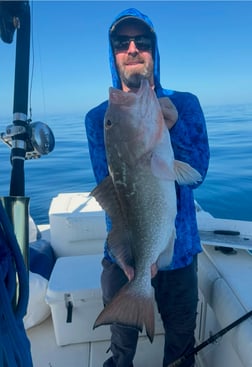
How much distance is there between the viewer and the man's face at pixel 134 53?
Answer: 1786mm

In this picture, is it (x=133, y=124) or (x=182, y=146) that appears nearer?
(x=133, y=124)

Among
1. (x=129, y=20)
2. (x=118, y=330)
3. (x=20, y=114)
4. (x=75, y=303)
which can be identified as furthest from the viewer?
(x=75, y=303)

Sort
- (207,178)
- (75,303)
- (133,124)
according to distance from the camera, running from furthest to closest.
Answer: (207,178) < (75,303) < (133,124)

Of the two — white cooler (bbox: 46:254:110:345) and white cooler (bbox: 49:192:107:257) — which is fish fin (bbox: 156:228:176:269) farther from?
white cooler (bbox: 49:192:107:257)

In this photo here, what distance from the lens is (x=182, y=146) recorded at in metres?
1.62

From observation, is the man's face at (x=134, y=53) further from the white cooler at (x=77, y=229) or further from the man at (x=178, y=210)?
the white cooler at (x=77, y=229)

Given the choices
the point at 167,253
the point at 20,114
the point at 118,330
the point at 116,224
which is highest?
the point at 20,114

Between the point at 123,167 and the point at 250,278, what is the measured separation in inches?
49.7

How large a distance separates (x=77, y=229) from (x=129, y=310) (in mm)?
1747

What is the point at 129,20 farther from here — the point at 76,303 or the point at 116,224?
the point at 76,303

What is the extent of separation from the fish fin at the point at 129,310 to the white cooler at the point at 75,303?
84cm

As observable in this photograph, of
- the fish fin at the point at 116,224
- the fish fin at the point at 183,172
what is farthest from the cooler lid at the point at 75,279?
the fish fin at the point at 183,172

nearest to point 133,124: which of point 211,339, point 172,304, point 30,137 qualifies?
point 30,137

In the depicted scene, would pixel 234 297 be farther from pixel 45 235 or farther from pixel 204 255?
pixel 45 235
